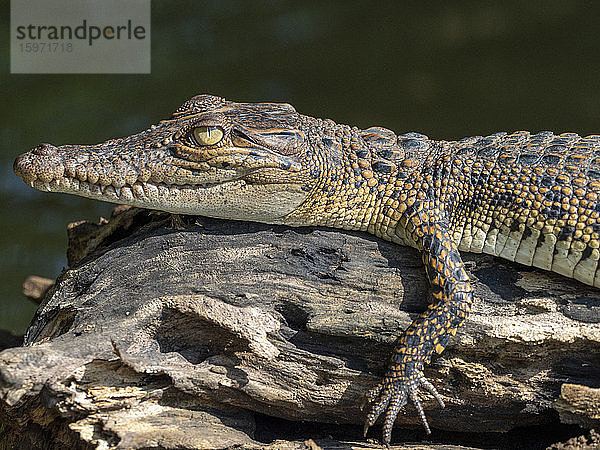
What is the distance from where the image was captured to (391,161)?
3.27 metres

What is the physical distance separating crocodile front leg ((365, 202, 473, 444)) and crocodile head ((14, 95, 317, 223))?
0.70 m

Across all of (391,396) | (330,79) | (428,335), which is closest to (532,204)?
(428,335)

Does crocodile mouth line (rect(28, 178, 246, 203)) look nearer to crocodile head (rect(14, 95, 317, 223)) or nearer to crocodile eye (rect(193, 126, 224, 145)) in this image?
crocodile head (rect(14, 95, 317, 223))

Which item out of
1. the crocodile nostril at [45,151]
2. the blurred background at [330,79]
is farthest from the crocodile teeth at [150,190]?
the blurred background at [330,79]

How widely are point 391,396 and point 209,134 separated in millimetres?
1367

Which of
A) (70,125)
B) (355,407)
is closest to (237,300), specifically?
(355,407)

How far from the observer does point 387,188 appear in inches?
126

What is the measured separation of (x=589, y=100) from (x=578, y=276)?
4.42 metres

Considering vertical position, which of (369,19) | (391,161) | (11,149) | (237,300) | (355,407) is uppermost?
(369,19)

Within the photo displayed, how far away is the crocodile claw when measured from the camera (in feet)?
9.46

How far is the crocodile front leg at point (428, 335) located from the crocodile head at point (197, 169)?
0.70m

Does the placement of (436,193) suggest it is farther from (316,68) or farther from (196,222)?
(316,68)

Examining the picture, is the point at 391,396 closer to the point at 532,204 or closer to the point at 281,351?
the point at 281,351

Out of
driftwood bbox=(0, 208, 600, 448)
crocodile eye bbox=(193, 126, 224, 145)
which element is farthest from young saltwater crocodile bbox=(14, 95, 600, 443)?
driftwood bbox=(0, 208, 600, 448)
